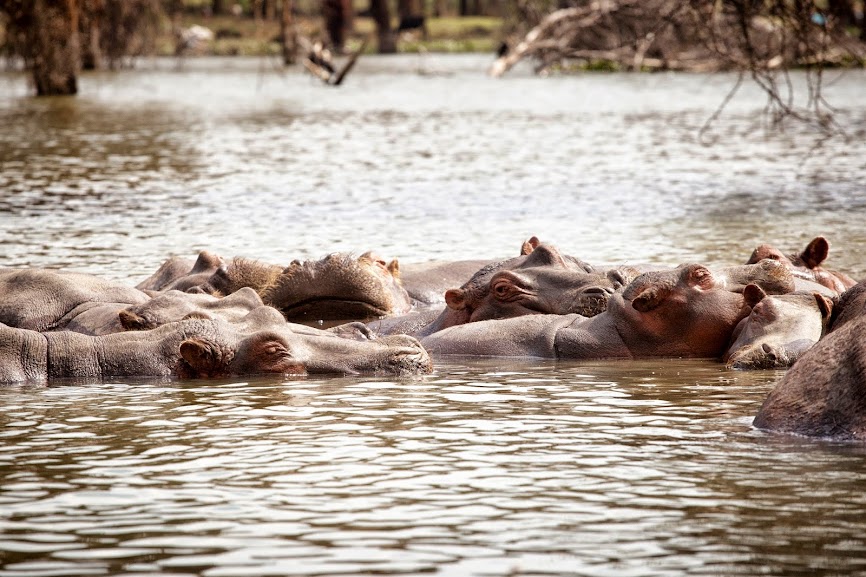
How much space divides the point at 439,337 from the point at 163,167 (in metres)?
13.2

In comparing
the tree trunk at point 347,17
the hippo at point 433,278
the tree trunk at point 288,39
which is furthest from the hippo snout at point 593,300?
the tree trunk at point 347,17

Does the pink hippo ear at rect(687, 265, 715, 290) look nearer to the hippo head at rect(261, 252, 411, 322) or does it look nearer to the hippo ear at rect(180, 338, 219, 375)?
the hippo head at rect(261, 252, 411, 322)

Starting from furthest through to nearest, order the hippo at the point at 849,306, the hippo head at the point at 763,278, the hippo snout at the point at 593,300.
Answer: the hippo snout at the point at 593,300, the hippo head at the point at 763,278, the hippo at the point at 849,306

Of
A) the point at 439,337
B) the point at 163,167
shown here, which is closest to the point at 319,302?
the point at 439,337

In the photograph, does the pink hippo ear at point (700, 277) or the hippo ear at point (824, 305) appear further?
the pink hippo ear at point (700, 277)

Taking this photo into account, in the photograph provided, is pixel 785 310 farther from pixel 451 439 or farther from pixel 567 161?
pixel 567 161

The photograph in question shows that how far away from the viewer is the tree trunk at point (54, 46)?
30641 millimetres

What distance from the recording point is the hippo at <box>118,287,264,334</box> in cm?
802

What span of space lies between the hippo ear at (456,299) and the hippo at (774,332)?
5.15ft

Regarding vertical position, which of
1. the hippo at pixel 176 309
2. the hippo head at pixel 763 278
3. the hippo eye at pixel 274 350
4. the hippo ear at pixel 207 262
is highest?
the hippo head at pixel 763 278

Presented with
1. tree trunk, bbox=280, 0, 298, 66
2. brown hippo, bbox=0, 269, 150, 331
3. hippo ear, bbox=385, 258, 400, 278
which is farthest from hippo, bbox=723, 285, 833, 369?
tree trunk, bbox=280, 0, 298, 66

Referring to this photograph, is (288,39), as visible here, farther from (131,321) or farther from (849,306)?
(849,306)

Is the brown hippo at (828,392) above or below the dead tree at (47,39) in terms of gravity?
above

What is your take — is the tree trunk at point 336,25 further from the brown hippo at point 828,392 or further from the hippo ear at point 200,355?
the brown hippo at point 828,392
